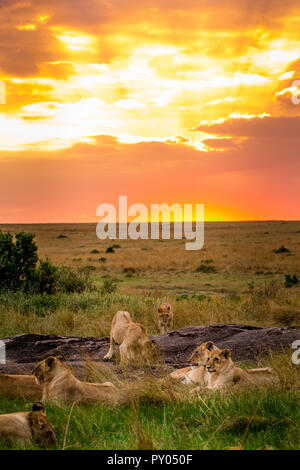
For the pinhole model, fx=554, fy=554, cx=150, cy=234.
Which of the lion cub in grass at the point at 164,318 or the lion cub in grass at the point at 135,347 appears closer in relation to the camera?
the lion cub in grass at the point at 135,347

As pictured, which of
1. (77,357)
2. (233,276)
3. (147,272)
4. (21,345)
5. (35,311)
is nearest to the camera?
(77,357)

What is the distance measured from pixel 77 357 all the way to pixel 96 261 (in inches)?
1624

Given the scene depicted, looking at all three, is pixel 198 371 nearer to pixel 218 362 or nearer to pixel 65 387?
pixel 218 362

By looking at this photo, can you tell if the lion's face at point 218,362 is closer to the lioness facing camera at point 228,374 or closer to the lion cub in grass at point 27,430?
the lioness facing camera at point 228,374

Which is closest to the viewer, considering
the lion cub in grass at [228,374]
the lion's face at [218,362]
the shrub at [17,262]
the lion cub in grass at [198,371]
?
the lion cub in grass at [228,374]

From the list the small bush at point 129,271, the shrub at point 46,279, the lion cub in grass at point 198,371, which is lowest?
the lion cub in grass at point 198,371

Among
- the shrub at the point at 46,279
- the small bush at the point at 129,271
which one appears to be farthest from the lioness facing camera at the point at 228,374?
the small bush at the point at 129,271

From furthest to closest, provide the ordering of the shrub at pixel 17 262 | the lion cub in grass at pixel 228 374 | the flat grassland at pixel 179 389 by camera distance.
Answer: the shrub at pixel 17 262 → the lion cub in grass at pixel 228 374 → the flat grassland at pixel 179 389

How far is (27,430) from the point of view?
6.07m

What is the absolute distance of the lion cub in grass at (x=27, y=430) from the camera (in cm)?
598

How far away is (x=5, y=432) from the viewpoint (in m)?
5.98

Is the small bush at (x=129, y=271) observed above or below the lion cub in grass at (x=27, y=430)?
Answer: above

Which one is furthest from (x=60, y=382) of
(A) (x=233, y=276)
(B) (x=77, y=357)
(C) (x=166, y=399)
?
(A) (x=233, y=276)
